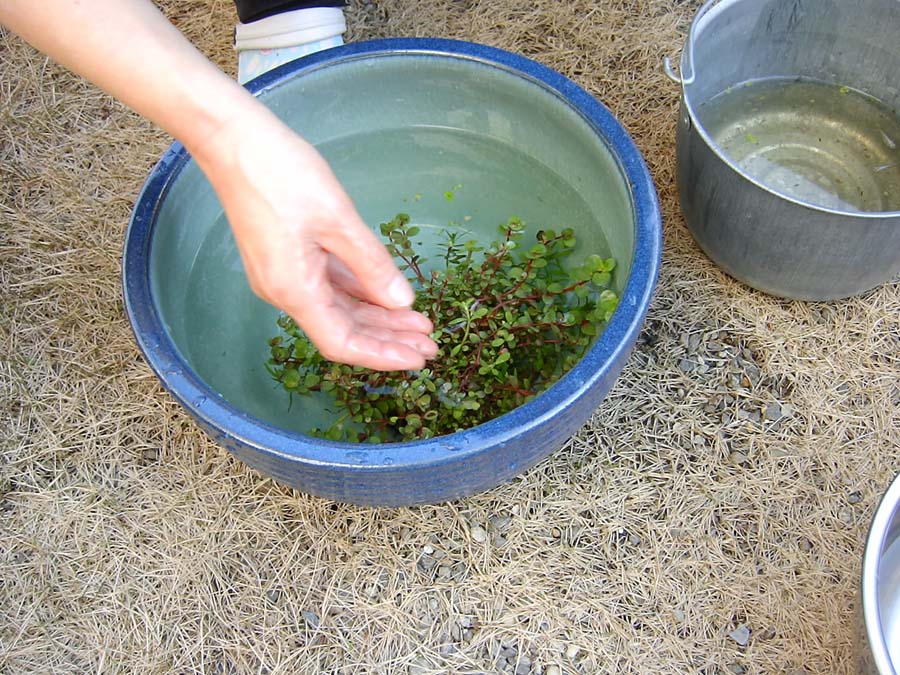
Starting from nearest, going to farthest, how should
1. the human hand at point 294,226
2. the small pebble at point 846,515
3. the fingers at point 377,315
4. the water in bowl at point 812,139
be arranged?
the human hand at point 294,226, the fingers at point 377,315, the small pebble at point 846,515, the water in bowl at point 812,139

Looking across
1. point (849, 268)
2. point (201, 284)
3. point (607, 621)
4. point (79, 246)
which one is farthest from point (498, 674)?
point (79, 246)

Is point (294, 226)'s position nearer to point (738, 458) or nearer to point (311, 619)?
point (311, 619)

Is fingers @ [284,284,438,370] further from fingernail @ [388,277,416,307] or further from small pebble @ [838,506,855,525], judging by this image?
small pebble @ [838,506,855,525]

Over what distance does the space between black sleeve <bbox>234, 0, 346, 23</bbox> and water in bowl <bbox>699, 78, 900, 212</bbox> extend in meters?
0.75

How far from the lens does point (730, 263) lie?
1422 mm

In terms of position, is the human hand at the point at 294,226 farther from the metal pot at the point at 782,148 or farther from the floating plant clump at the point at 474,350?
the metal pot at the point at 782,148

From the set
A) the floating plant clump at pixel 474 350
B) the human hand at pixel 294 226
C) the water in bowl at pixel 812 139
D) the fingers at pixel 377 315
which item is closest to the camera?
the human hand at pixel 294 226

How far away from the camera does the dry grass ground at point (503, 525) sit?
1236mm

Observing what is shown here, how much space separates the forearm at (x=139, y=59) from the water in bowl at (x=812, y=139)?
1.02 m

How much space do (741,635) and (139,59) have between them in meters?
1.08

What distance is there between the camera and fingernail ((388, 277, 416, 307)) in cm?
88

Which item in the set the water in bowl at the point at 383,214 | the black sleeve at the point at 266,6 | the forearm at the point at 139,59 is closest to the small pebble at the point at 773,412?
the water in bowl at the point at 383,214

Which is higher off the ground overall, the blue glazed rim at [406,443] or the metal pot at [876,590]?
the blue glazed rim at [406,443]

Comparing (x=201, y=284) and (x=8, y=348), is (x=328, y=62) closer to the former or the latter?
(x=201, y=284)
